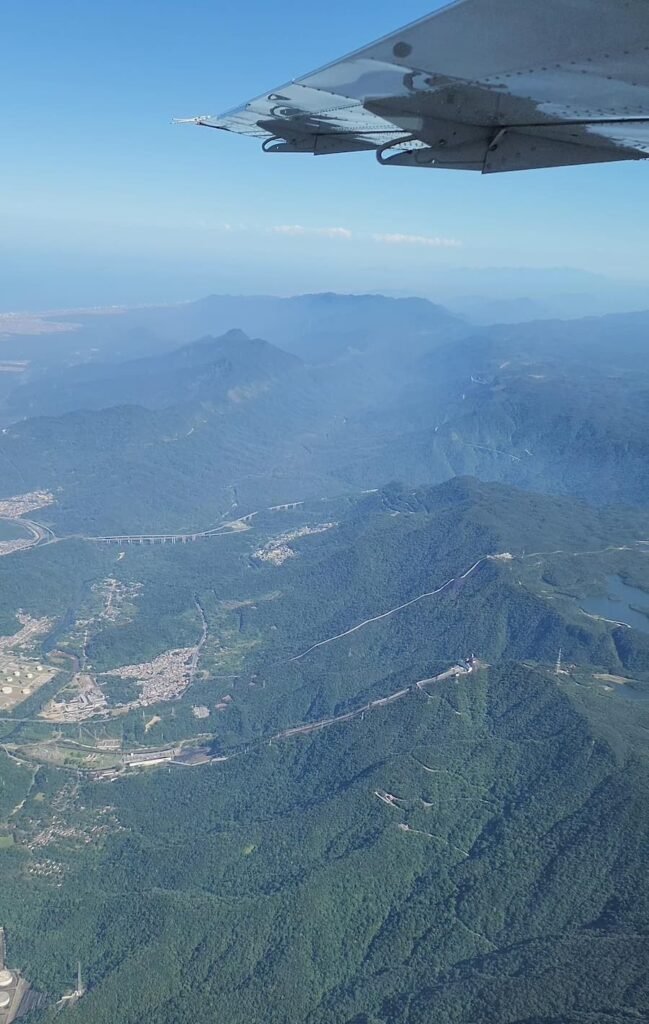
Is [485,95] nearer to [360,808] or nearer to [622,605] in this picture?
[360,808]

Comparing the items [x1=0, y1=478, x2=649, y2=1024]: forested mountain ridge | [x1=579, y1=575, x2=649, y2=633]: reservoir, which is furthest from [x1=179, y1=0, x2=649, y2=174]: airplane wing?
[x1=579, y1=575, x2=649, y2=633]: reservoir

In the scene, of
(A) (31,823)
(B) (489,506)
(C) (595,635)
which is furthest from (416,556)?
(A) (31,823)

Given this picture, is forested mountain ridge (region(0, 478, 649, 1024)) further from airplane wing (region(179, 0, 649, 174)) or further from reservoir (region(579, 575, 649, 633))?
airplane wing (region(179, 0, 649, 174))

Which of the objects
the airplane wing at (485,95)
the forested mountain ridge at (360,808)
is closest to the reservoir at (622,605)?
the forested mountain ridge at (360,808)

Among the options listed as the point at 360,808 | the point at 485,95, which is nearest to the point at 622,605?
the point at 360,808

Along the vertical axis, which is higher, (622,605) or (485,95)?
(485,95)

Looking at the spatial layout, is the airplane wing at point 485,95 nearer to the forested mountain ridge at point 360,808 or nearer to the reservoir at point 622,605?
the forested mountain ridge at point 360,808

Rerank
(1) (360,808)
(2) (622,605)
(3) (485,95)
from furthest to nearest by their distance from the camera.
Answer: (2) (622,605) → (1) (360,808) → (3) (485,95)
